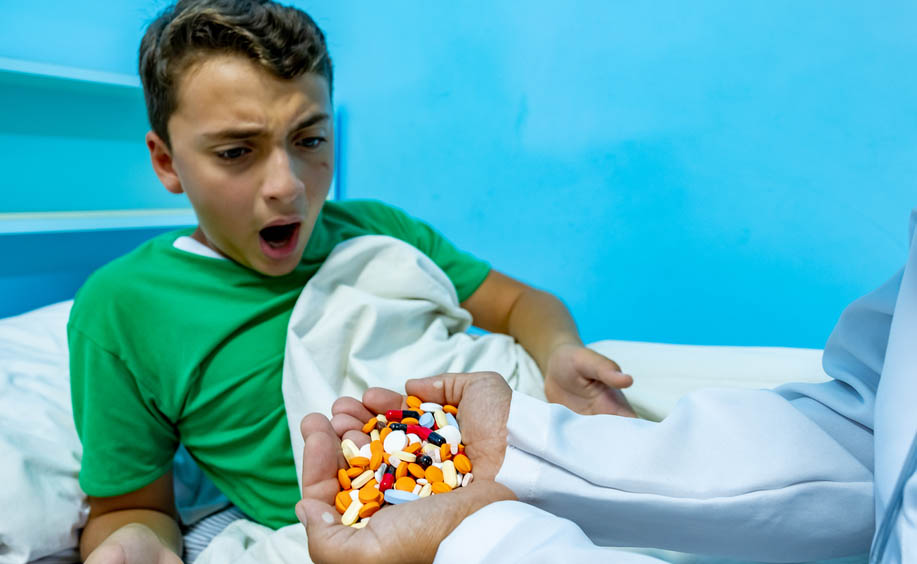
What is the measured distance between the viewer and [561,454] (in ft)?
1.76

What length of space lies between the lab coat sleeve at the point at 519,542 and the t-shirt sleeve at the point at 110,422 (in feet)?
1.66

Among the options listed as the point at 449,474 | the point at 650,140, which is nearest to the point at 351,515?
the point at 449,474

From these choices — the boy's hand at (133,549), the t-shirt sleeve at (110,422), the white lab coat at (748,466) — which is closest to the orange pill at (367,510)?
the white lab coat at (748,466)

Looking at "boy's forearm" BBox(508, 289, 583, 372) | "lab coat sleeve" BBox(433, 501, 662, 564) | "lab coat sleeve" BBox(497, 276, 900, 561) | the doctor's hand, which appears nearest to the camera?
"lab coat sleeve" BBox(433, 501, 662, 564)

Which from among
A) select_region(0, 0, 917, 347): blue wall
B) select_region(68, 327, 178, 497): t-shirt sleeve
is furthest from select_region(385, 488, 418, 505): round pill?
select_region(0, 0, 917, 347): blue wall

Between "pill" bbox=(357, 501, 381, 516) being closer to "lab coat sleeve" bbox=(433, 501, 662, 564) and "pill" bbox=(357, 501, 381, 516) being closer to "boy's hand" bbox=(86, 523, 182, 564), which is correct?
"lab coat sleeve" bbox=(433, 501, 662, 564)

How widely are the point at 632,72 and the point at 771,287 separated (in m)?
0.61

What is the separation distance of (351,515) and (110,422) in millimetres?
415

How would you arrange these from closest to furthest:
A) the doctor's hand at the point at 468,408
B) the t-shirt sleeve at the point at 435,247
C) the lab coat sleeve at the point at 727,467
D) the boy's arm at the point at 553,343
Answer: the lab coat sleeve at the point at 727,467 → the doctor's hand at the point at 468,408 → the boy's arm at the point at 553,343 → the t-shirt sleeve at the point at 435,247

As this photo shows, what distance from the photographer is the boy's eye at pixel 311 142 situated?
83cm

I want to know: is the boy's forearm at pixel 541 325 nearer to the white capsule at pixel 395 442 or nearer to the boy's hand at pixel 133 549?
the white capsule at pixel 395 442

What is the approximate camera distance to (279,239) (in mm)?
888

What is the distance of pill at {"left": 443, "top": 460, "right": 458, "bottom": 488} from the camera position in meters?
0.57

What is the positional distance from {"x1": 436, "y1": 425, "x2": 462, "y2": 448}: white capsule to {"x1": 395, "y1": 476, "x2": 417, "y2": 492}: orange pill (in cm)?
6
